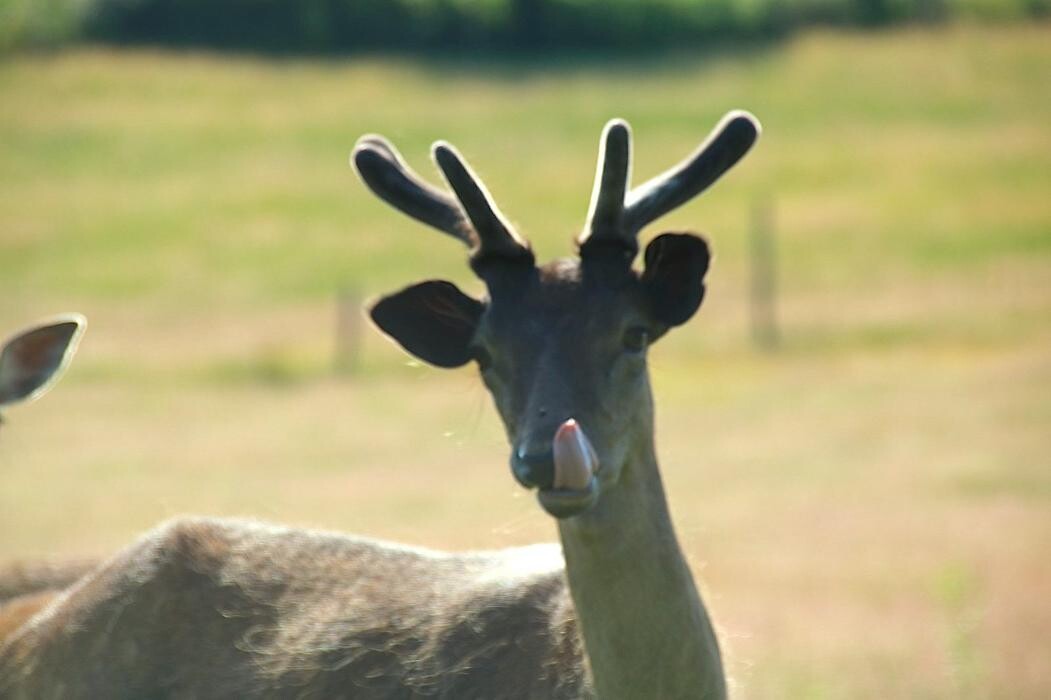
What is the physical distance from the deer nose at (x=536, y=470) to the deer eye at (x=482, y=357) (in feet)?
2.42

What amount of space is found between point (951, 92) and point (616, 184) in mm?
63912

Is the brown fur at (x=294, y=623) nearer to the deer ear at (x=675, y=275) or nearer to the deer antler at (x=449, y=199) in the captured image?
the deer ear at (x=675, y=275)

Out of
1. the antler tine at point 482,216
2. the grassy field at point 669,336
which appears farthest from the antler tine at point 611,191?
the grassy field at point 669,336

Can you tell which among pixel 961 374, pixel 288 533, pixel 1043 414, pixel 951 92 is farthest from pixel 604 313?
pixel 951 92

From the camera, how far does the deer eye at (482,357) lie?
20.8 feet

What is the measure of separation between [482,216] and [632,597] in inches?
52.3

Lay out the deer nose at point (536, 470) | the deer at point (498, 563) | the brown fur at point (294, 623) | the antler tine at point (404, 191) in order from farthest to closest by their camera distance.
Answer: the brown fur at point (294, 623)
the antler tine at point (404, 191)
the deer at point (498, 563)
the deer nose at point (536, 470)

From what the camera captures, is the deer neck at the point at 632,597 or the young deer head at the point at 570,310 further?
the deer neck at the point at 632,597

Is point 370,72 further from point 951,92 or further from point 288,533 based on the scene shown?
point 288,533

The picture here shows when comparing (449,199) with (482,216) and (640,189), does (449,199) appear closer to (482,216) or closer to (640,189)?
(482,216)

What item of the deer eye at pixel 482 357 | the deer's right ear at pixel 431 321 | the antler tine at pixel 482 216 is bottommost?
the deer eye at pixel 482 357

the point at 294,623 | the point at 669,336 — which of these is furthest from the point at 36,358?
the point at 669,336

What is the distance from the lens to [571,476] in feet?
18.4

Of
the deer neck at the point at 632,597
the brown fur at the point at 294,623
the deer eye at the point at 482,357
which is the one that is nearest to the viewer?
the deer neck at the point at 632,597
